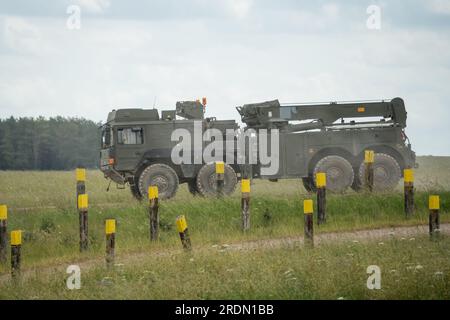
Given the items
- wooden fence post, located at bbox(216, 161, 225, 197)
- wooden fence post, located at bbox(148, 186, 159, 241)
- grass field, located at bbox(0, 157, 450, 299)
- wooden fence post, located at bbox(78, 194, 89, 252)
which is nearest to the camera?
grass field, located at bbox(0, 157, 450, 299)

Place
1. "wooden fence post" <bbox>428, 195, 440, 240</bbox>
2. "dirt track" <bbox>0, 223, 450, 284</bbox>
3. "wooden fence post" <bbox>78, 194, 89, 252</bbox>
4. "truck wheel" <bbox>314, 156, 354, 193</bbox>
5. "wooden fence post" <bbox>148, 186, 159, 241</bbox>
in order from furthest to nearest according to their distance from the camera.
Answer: "truck wheel" <bbox>314, 156, 354, 193</bbox> → "wooden fence post" <bbox>148, 186, 159, 241</bbox> → "wooden fence post" <bbox>78, 194, 89, 252</bbox> → "wooden fence post" <bbox>428, 195, 440, 240</bbox> → "dirt track" <bbox>0, 223, 450, 284</bbox>

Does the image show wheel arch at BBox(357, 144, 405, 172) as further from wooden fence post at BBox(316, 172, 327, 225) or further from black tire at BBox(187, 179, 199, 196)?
wooden fence post at BBox(316, 172, 327, 225)

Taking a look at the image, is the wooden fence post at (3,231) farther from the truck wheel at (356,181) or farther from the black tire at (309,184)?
the truck wheel at (356,181)

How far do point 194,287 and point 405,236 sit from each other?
20.2ft

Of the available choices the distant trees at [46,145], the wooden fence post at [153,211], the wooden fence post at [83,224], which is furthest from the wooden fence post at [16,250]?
the distant trees at [46,145]

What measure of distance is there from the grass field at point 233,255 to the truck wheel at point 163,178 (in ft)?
8.93

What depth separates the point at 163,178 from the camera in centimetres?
2588

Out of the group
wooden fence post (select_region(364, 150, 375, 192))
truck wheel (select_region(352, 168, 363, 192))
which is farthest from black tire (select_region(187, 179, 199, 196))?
wooden fence post (select_region(364, 150, 375, 192))

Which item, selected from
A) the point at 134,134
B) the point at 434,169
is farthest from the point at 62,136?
the point at 134,134

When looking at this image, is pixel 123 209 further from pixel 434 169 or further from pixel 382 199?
pixel 434 169

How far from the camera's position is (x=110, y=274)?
47.0 feet

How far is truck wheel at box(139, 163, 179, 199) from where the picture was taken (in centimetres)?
2580

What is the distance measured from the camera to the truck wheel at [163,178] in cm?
2580

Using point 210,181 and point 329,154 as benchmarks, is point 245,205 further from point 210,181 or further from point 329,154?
point 329,154
